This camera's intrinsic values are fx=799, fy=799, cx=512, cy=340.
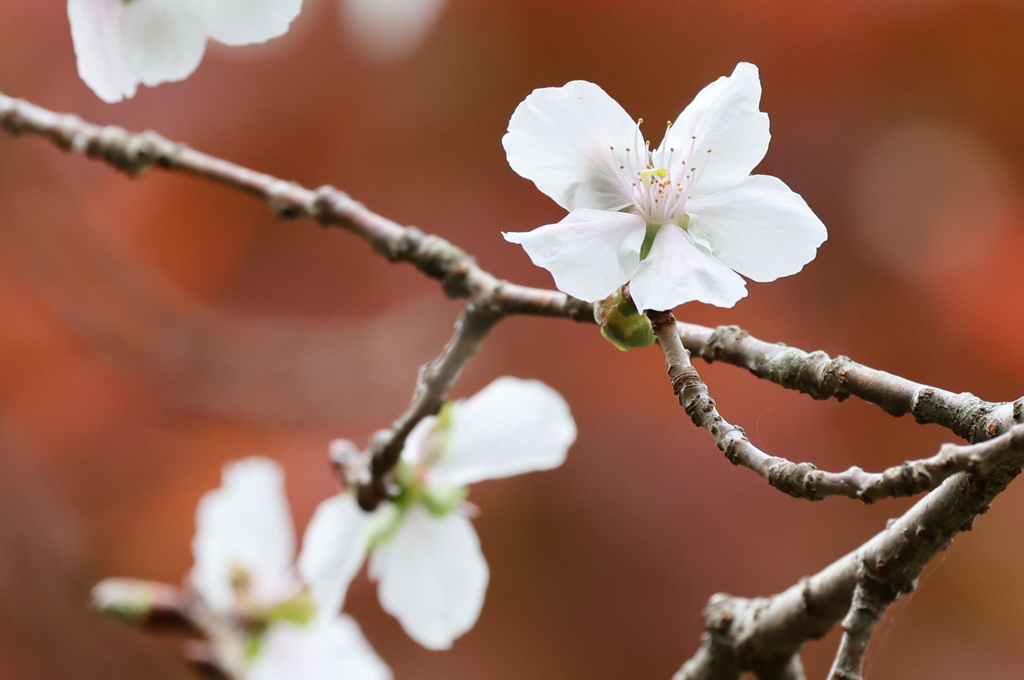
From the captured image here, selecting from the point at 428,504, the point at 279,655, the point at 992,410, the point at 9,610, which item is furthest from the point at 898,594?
the point at 9,610

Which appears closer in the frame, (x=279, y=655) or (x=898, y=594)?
(x=898, y=594)

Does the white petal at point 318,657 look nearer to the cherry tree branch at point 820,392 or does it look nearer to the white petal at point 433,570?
the white petal at point 433,570

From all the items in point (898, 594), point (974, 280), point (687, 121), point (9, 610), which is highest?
point (974, 280)

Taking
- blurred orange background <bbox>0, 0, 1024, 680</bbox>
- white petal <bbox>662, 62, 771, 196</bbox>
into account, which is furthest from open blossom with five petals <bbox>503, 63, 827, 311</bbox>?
blurred orange background <bbox>0, 0, 1024, 680</bbox>

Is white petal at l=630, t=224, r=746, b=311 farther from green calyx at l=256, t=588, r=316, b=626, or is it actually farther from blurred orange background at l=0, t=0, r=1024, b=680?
blurred orange background at l=0, t=0, r=1024, b=680

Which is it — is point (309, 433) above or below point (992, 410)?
above

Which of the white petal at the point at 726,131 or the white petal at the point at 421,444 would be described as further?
the white petal at the point at 421,444

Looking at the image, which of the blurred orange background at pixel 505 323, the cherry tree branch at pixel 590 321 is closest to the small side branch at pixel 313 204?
the cherry tree branch at pixel 590 321

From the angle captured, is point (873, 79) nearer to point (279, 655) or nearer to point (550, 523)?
point (550, 523)
